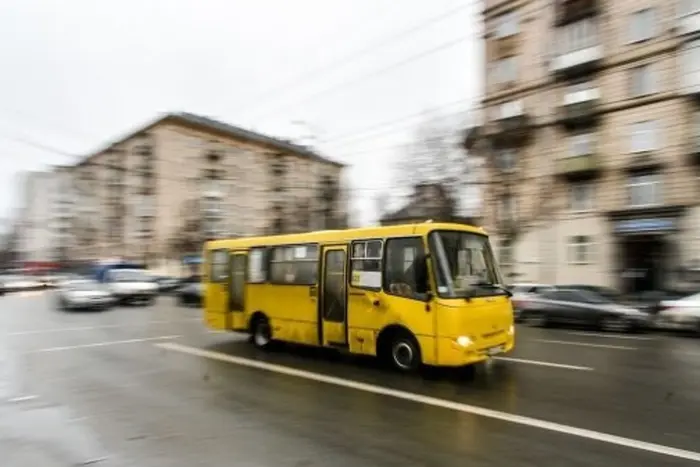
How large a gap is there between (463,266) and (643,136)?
2307 centimetres

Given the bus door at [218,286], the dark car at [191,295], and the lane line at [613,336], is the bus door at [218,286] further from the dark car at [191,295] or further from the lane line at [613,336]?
the dark car at [191,295]

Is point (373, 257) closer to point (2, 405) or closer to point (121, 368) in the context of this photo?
point (121, 368)

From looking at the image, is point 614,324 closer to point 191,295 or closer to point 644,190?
point 644,190

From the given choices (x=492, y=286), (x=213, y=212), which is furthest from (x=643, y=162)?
(x=213, y=212)

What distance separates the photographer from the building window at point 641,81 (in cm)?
2827

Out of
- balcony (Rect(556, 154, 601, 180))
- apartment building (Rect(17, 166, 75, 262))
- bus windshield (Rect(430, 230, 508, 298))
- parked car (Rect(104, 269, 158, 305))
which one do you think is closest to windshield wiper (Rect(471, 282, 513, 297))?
bus windshield (Rect(430, 230, 508, 298))

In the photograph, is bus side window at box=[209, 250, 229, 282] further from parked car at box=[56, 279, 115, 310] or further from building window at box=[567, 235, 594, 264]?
building window at box=[567, 235, 594, 264]

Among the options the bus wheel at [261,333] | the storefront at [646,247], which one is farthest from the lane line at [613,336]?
the storefront at [646,247]

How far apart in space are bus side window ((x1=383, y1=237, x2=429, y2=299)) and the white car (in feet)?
38.2

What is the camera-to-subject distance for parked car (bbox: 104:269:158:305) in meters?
27.3

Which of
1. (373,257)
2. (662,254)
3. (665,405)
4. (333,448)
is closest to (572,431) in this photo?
(665,405)

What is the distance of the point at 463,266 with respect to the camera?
9.38 meters

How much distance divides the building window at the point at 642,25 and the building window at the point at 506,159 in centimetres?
788

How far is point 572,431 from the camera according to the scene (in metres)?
6.23
